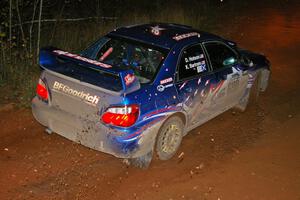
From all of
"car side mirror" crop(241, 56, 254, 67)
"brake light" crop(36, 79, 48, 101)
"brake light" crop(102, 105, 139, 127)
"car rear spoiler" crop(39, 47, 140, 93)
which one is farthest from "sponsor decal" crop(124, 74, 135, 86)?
"car side mirror" crop(241, 56, 254, 67)

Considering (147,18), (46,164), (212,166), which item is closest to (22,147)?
(46,164)

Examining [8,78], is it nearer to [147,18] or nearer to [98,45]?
[98,45]

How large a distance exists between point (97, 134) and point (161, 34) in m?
1.81

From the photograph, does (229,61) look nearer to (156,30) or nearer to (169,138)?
(156,30)

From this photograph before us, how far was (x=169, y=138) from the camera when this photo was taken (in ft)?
18.7

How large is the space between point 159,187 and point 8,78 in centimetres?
425

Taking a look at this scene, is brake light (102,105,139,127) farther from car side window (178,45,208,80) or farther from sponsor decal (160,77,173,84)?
car side window (178,45,208,80)

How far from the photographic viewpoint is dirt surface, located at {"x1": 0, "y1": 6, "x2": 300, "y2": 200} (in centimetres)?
502

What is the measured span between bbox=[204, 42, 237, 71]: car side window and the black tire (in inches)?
43.3

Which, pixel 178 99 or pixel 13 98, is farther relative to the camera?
pixel 13 98

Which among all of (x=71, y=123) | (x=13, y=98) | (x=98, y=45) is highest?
(x=98, y=45)

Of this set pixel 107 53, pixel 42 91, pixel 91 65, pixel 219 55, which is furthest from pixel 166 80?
pixel 42 91

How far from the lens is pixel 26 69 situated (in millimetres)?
8352

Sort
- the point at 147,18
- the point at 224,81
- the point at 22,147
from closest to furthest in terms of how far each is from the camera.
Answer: the point at 22,147
the point at 224,81
the point at 147,18
